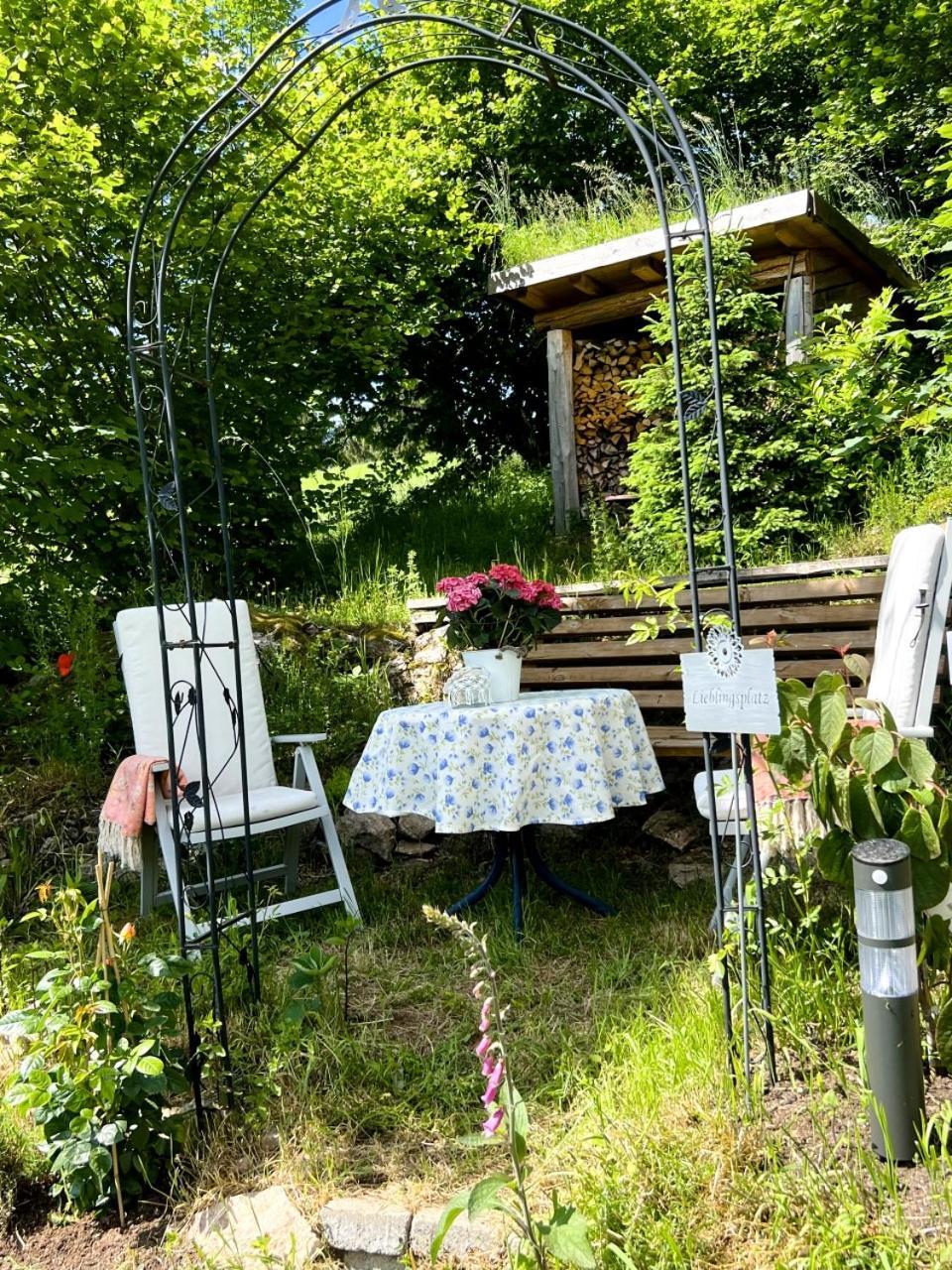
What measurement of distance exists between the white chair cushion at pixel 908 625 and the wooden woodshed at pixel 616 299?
3169 millimetres

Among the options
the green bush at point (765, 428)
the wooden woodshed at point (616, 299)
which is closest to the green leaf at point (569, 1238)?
the green bush at point (765, 428)

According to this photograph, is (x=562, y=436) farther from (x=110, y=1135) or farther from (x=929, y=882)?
(x=110, y=1135)

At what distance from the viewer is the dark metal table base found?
332cm

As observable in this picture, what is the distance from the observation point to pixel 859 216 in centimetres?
823

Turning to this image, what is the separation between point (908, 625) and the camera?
296 cm

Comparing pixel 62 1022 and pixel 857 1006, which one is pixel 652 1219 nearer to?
pixel 857 1006

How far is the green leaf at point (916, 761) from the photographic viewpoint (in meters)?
1.88

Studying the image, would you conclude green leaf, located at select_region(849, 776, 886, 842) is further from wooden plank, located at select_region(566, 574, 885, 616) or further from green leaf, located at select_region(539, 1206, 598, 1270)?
wooden plank, located at select_region(566, 574, 885, 616)

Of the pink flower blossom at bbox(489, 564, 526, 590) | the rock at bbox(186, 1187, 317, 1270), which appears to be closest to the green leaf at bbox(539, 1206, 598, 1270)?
the rock at bbox(186, 1187, 317, 1270)

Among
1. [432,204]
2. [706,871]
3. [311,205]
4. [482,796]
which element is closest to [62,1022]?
[482,796]

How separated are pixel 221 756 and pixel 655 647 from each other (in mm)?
1933

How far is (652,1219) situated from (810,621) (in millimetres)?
2835

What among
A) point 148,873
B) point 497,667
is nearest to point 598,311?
point 497,667

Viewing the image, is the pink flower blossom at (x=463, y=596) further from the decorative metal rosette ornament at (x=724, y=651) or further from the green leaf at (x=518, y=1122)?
the green leaf at (x=518, y=1122)
